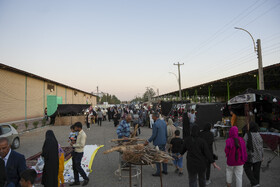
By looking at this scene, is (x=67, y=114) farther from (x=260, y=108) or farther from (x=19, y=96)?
(x=260, y=108)

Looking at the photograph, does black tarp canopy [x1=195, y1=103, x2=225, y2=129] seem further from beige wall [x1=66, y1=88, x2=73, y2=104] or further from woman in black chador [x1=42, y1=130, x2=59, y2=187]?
beige wall [x1=66, y1=88, x2=73, y2=104]

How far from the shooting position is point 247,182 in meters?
5.64

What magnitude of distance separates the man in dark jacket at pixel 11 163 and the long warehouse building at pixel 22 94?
845 inches

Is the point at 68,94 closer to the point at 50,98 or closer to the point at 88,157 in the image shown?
the point at 50,98

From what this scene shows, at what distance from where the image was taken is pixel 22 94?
25.9 m

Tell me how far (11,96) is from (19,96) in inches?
71.0

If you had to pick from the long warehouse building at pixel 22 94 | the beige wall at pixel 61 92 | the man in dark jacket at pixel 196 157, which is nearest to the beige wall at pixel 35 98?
Answer: the long warehouse building at pixel 22 94

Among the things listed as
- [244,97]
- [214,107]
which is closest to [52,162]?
[244,97]

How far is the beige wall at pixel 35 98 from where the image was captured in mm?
27703

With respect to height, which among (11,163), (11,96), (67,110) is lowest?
(11,163)

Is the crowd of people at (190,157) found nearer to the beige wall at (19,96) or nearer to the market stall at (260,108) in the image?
the market stall at (260,108)

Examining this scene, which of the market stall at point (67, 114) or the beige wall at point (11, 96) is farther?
the market stall at point (67, 114)

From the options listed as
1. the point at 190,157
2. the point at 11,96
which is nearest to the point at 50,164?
the point at 190,157

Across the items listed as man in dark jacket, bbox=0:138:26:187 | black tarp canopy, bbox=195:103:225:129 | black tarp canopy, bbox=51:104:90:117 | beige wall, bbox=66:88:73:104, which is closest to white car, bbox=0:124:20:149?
man in dark jacket, bbox=0:138:26:187
